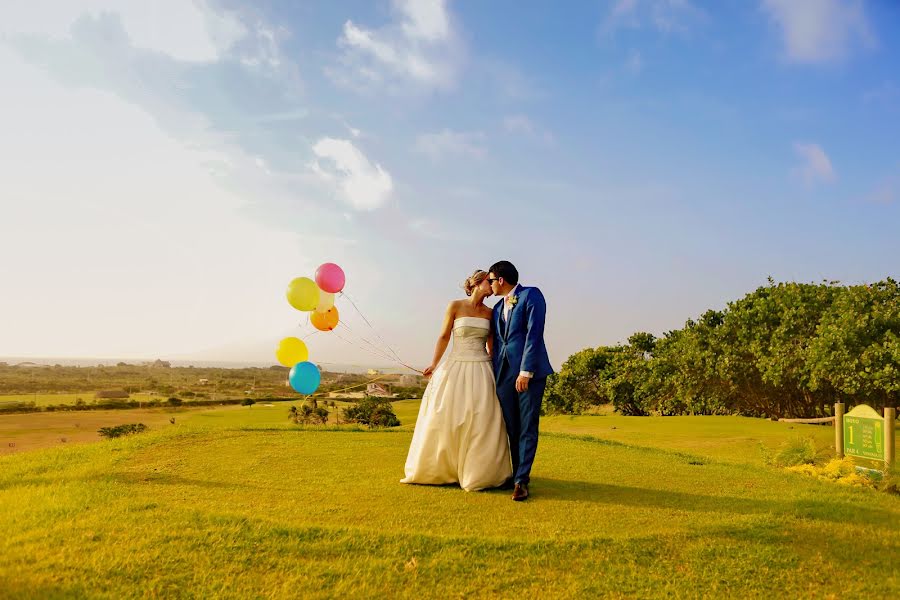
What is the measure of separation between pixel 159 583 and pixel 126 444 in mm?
8072

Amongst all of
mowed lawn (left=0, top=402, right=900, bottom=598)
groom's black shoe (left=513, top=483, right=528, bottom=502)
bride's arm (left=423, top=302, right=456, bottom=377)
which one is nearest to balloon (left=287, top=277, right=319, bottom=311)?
mowed lawn (left=0, top=402, right=900, bottom=598)

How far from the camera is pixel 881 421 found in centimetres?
1044

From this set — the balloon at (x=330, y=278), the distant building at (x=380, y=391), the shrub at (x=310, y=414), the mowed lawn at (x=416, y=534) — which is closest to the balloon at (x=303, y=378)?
the balloon at (x=330, y=278)

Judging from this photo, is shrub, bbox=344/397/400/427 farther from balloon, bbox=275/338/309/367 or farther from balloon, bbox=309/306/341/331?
balloon, bbox=309/306/341/331

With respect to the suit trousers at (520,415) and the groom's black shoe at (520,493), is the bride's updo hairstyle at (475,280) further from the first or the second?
the groom's black shoe at (520,493)

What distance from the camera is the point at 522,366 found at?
23.5 ft

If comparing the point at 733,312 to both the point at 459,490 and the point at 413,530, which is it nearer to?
the point at 459,490

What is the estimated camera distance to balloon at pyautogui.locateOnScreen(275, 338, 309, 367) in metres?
13.7

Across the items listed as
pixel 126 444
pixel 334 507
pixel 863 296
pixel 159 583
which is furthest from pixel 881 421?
pixel 863 296

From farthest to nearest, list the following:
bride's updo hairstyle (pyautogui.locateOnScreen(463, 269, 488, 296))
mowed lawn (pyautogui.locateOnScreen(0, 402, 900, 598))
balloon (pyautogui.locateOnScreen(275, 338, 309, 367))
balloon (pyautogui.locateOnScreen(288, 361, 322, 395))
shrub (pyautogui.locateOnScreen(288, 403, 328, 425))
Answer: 1. shrub (pyautogui.locateOnScreen(288, 403, 328, 425))
2. balloon (pyautogui.locateOnScreen(275, 338, 309, 367))
3. balloon (pyautogui.locateOnScreen(288, 361, 322, 395))
4. bride's updo hairstyle (pyautogui.locateOnScreen(463, 269, 488, 296))
5. mowed lawn (pyautogui.locateOnScreen(0, 402, 900, 598))

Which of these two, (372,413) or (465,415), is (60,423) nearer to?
(372,413)

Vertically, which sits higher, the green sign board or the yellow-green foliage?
the green sign board

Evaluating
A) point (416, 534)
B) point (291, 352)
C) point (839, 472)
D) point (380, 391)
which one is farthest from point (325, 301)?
point (839, 472)

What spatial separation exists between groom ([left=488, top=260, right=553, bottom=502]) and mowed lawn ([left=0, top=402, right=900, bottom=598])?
23.3 inches
